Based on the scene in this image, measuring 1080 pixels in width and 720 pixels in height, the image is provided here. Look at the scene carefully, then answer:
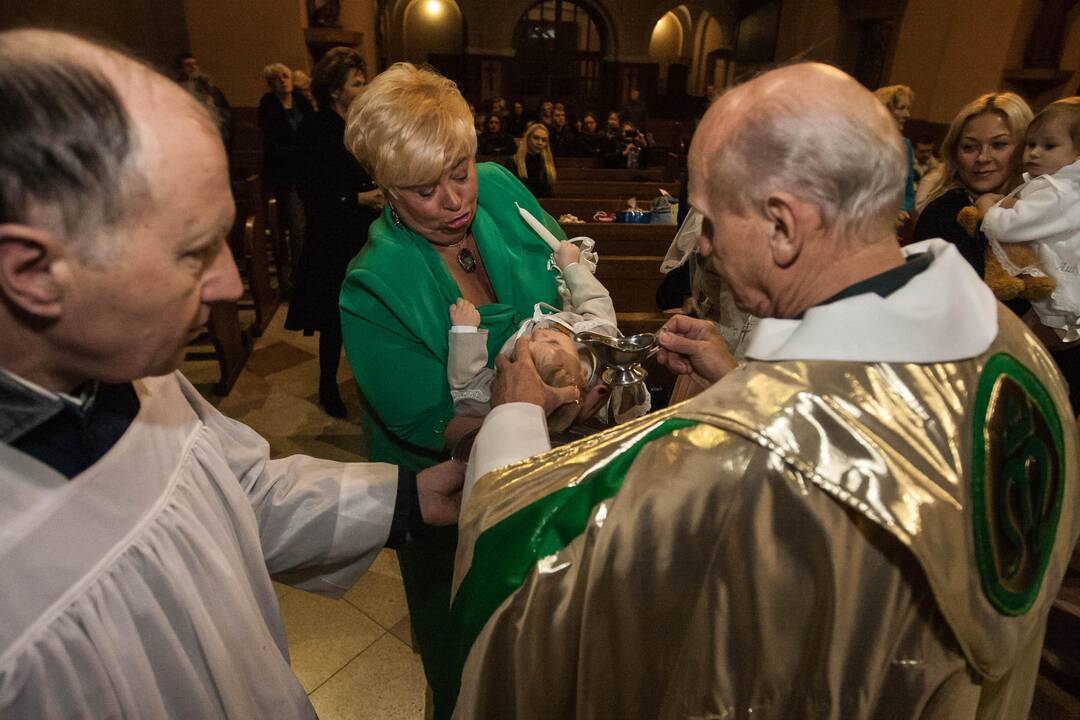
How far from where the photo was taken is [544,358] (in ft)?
4.99

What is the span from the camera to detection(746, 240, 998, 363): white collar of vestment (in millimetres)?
865

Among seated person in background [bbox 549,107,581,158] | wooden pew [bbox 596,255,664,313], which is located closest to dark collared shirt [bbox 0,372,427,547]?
wooden pew [bbox 596,255,664,313]

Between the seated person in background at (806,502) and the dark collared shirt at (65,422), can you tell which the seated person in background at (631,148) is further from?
the dark collared shirt at (65,422)

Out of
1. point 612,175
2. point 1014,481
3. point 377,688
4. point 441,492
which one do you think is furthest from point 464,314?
point 612,175

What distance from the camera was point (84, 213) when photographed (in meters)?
0.68

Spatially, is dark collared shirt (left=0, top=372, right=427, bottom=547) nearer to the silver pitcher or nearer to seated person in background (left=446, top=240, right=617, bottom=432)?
seated person in background (left=446, top=240, right=617, bottom=432)

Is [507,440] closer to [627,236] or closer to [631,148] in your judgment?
[627,236]

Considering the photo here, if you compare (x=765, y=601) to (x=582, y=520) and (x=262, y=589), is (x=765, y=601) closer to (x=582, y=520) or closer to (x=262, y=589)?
(x=582, y=520)

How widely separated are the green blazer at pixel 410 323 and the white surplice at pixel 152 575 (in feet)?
1.75

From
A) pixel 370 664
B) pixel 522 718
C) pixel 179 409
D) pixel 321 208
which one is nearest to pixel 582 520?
pixel 522 718

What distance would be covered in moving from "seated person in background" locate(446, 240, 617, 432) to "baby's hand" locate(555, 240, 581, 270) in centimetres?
19

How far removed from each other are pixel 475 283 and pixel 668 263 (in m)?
1.04

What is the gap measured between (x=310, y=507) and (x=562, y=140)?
413 inches

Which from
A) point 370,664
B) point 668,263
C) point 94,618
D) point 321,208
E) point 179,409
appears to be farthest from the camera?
point 321,208
